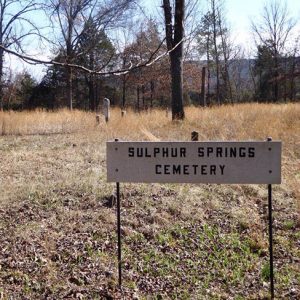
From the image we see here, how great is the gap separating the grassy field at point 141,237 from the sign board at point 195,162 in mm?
885

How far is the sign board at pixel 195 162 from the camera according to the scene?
3059mm

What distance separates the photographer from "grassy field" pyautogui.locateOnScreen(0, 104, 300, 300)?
338 cm

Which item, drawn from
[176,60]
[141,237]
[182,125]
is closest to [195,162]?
[141,237]

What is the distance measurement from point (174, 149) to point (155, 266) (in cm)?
114

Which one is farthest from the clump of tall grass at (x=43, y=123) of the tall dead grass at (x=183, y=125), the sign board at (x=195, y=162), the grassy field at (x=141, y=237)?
the sign board at (x=195, y=162)

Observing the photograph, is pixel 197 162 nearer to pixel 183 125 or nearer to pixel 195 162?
pixel 195 162

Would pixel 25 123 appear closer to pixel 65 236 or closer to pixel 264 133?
pixel 264 133

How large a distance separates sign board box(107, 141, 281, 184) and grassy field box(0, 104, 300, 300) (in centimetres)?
89

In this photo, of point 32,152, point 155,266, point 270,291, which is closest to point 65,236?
point 155,266

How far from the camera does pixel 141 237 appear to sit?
418cm

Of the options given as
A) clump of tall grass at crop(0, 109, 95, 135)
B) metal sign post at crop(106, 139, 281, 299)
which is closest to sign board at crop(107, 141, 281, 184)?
metal sign post at crop(106, 139, 281, 299)

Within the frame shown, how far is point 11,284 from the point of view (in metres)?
3.34

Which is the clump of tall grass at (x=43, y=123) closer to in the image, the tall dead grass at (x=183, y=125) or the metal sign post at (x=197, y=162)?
the tall dead grass at (x=183, y=125)

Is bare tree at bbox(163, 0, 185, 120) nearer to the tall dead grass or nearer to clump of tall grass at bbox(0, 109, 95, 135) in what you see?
the tall dead grass
